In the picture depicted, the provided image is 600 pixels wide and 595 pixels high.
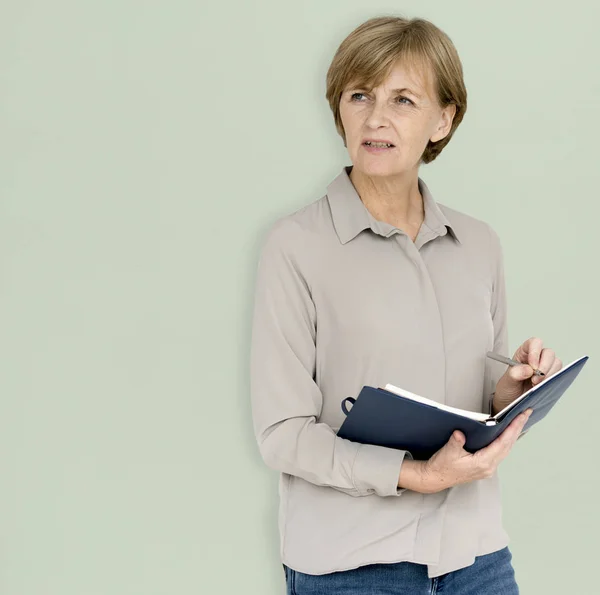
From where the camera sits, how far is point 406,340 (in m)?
1.68

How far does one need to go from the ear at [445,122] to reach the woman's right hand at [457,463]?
1.93 ft

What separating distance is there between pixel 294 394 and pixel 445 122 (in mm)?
628

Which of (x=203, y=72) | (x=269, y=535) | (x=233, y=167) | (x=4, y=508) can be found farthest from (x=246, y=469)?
(x=203, y=72)

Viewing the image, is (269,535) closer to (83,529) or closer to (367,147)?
(83,529)

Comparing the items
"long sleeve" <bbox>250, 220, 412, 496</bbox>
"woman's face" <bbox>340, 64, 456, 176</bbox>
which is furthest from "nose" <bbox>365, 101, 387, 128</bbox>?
"long sleeve" <bbox>250, 220, 412, 496</bbox>

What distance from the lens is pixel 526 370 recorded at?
65.9 inches

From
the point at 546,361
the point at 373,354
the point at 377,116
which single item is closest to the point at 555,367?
the point at 546,361

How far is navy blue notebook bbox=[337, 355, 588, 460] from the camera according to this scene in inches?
56.6

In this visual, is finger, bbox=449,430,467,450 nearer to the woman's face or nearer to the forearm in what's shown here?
the forearm

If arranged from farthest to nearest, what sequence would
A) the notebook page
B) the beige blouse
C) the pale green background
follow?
1. the pale green background
2. the beige blouse
3. the notebook page

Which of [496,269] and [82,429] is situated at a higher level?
[496,269]

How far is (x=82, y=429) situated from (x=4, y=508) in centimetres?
27

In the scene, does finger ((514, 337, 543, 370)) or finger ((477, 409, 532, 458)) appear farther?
finger ((514, 337, 543, 370))

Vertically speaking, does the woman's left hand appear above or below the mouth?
below
